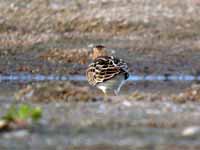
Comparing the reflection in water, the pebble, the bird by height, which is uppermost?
the pebble

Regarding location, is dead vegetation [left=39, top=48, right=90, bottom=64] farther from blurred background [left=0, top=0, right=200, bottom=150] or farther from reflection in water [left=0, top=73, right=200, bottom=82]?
reflection in water [left=0, top=73, right=200, bottom=82]

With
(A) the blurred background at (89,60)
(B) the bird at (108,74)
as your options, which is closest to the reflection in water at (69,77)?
(A) the blurred background at (89,60)

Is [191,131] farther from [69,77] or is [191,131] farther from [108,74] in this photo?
[69,77]

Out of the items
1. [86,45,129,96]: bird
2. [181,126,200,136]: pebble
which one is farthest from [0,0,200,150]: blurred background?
[86,45,129,96]: bird

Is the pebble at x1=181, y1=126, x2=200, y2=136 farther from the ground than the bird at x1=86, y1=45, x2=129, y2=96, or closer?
farther from the ground

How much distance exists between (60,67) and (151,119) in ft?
25.4

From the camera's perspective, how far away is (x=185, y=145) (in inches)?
340

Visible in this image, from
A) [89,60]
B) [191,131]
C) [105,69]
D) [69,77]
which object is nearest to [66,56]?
[89,60]

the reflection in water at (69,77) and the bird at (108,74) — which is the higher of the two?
the bird at (108,74)

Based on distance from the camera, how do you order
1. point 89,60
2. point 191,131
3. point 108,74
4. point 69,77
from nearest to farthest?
point 191,131 < point 108,74 < point 69,77 < point 89,60

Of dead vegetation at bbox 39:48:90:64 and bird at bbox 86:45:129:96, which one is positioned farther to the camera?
dead vegetation at bbox 39:48:90:64

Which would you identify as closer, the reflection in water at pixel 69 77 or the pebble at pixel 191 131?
the pebble at pixel 191 131

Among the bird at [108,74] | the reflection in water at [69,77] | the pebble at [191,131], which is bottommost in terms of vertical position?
the reflection in water at [69,77]

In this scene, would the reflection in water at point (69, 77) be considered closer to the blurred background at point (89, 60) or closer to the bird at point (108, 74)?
the blurred background at point (89, 60)
